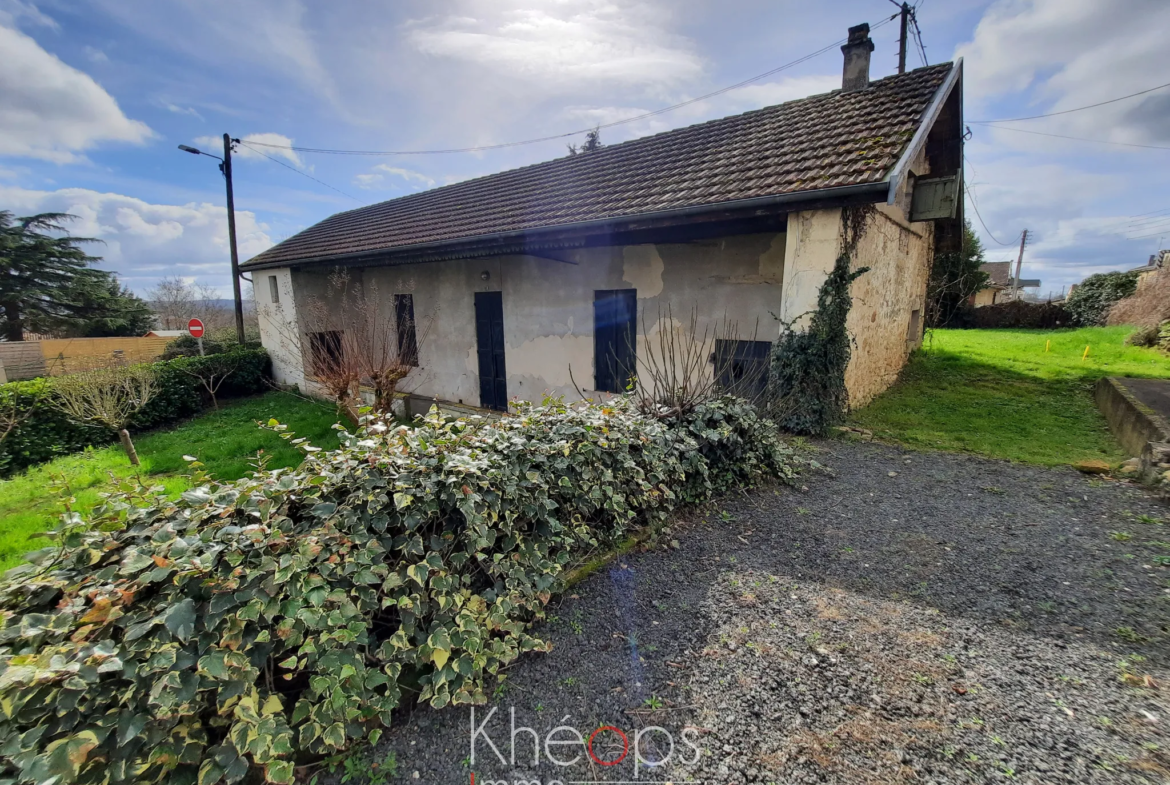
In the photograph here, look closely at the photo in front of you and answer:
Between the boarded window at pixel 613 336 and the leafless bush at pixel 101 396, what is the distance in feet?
23.7

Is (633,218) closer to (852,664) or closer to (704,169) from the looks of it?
(704,169)

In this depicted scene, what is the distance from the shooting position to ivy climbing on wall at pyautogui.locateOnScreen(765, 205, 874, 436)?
5469mm

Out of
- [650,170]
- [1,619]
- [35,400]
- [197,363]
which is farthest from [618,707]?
[197,363]

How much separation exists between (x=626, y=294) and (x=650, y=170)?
2.25m

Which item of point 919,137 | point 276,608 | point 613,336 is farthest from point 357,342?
point 919,137

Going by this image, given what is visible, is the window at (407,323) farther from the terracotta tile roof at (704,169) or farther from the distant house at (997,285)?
the distant house at (997,285)

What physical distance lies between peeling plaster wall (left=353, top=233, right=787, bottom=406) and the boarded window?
124 mm

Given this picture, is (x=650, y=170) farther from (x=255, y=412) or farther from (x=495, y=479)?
(x=255, y=412)

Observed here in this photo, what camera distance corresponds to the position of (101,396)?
786 centimetres

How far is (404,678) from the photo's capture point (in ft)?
7.06

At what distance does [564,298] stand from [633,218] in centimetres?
242

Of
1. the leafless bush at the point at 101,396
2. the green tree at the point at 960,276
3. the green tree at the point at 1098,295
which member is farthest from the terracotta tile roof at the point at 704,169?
the green tree at the point at 1098,295

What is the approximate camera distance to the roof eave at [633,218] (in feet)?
15.7

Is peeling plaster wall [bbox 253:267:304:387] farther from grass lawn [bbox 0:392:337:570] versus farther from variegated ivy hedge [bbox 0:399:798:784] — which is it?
variegated ivy hedge [bbox 0:399:798:784]
